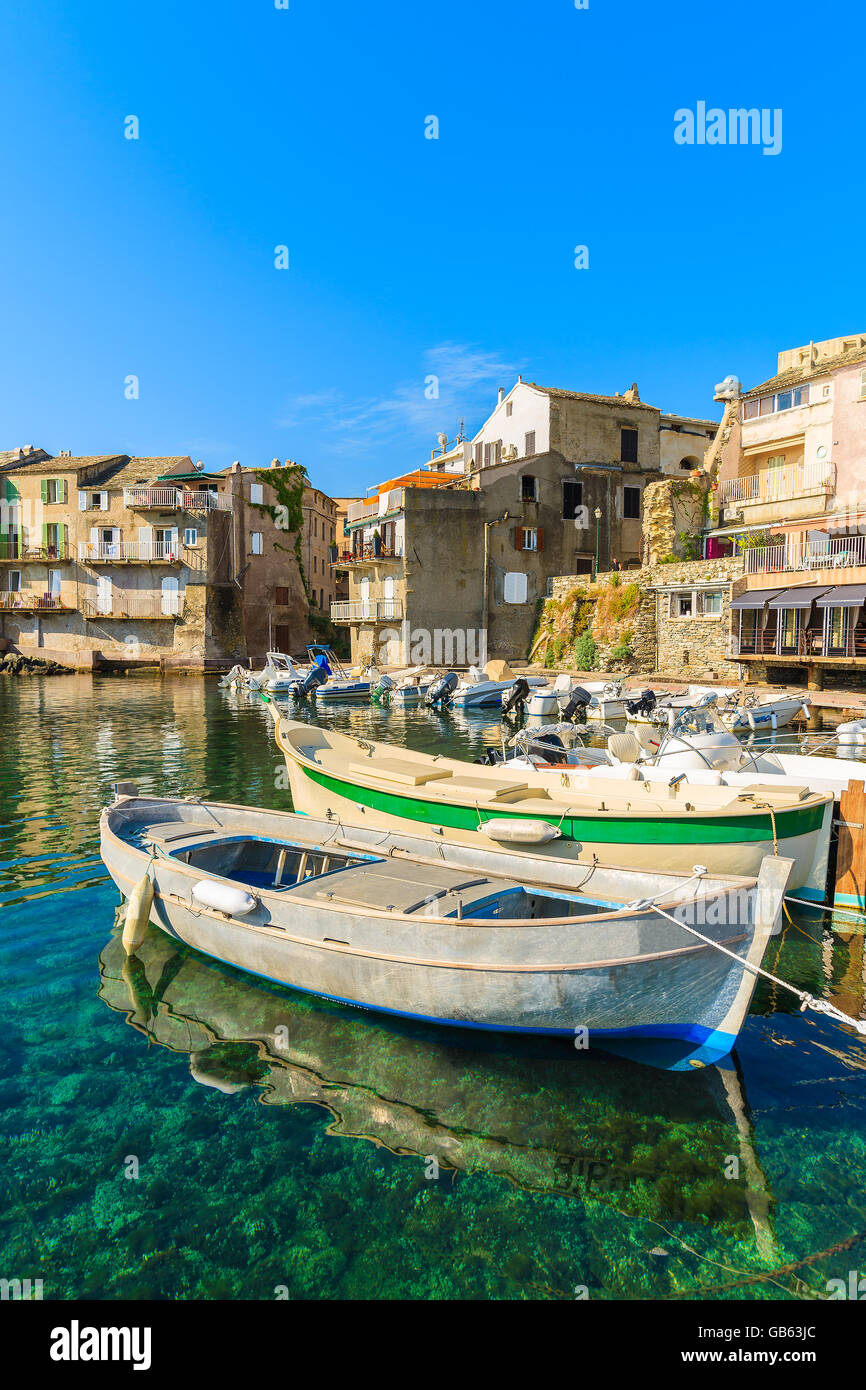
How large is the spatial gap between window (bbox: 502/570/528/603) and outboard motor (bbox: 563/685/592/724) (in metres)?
18.5

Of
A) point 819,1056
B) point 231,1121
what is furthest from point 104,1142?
point 819,1056

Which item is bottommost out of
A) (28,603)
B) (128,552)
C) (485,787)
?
(485,787)

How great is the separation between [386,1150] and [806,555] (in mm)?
31016

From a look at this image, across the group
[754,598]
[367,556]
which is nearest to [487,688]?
[754,598]

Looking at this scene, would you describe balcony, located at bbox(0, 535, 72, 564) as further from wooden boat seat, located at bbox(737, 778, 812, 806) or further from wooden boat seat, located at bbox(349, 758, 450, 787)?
wooden boat seat, located at bbox(737, 778, 812, 806)

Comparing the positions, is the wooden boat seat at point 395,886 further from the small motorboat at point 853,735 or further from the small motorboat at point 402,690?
the small motorboat at point 402,690

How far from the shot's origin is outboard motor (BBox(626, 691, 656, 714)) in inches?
1013

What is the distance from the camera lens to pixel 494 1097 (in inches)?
233

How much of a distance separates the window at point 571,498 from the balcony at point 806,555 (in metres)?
14.8

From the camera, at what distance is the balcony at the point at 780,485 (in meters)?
33.5

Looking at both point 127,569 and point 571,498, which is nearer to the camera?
point 571,498

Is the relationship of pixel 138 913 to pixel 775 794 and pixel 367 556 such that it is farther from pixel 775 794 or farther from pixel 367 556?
pixel 367 556

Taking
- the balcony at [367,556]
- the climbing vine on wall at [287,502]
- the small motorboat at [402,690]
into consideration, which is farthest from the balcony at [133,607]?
the small motorboat at [402,690]

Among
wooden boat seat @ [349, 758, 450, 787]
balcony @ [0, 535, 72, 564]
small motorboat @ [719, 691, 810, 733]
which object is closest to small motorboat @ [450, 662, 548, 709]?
small motorboat @ [719, 691, 810, 733]
